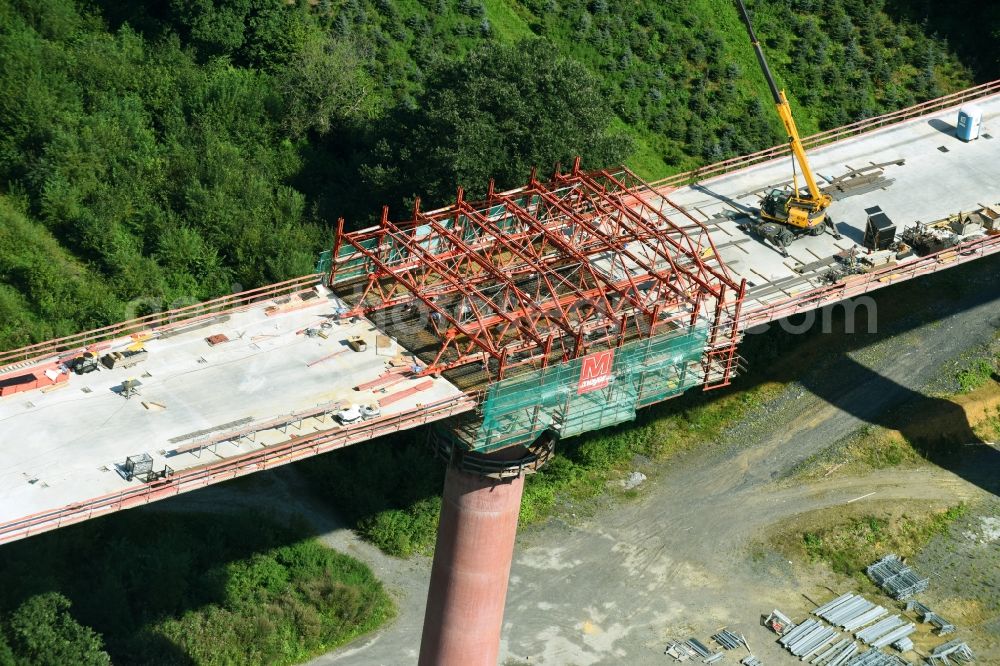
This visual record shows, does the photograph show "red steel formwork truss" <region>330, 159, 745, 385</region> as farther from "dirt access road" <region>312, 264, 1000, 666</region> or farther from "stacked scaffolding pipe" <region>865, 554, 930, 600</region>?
"stacked scaffolding pipe" <region>865, 554, 930, 600</region>

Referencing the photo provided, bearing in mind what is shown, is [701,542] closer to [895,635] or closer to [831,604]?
[831,604]

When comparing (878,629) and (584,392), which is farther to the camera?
(878,629)

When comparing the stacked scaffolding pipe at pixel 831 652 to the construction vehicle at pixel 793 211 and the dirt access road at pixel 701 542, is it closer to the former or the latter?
the dirt access road at pixel 701 542

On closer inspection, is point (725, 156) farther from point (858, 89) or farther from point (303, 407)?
point (303, 407)

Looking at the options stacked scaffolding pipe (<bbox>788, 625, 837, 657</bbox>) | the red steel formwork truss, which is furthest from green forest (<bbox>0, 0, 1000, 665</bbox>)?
stacked scaffolding pipe (<bbox>788, 625, 837, 657</bbox>)

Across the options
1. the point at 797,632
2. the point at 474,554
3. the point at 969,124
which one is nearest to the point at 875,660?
the point at 797,632

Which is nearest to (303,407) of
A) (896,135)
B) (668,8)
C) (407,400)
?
(407,400)
